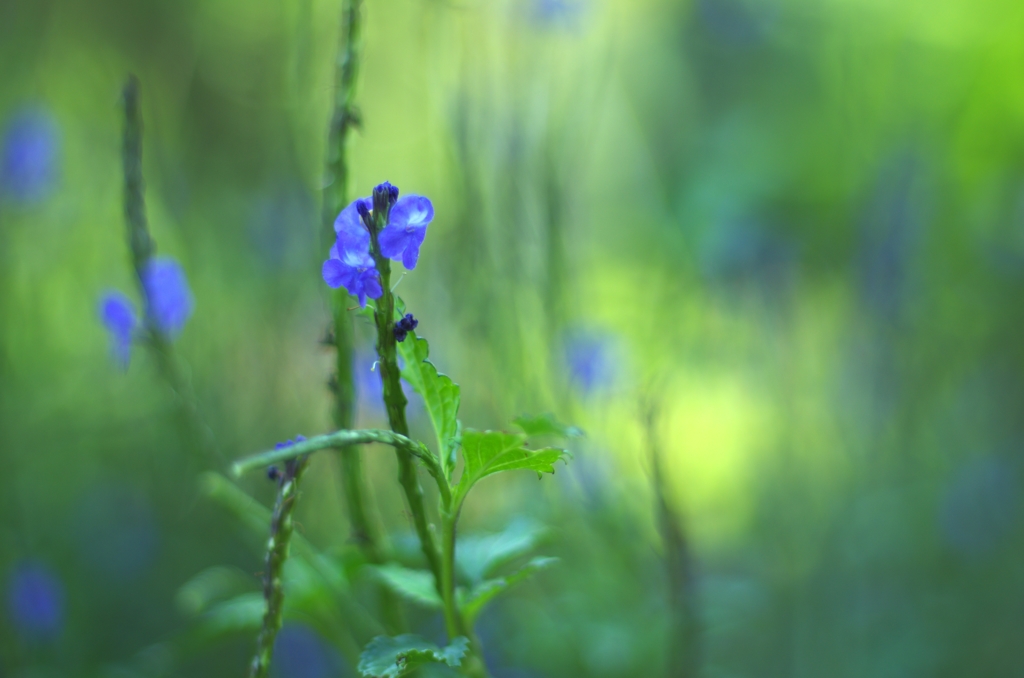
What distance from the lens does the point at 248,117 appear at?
347 centimetres

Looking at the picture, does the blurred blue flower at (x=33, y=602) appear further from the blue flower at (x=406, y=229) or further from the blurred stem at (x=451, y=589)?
the blue flower at (x=406, y=229)

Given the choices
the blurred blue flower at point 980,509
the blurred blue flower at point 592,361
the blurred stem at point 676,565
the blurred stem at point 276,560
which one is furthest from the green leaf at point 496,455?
the blurred blue flower at point 980,509

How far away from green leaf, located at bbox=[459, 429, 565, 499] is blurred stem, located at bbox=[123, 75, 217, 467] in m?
0.38

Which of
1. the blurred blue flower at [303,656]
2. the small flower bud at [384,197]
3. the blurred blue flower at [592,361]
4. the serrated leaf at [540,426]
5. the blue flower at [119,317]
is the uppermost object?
the blurred blue flower at [592,361]

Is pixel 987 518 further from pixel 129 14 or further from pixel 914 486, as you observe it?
pixel 129 14

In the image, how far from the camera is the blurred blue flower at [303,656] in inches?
59.0

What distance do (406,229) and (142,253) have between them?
390 mm

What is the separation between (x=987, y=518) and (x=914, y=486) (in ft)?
0.72

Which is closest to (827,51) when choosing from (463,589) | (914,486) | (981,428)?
(981,428)

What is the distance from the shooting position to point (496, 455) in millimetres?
573

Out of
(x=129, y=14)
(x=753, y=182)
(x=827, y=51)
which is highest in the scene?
(x=129, y=14)

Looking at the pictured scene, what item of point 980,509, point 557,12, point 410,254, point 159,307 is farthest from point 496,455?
point 980,509

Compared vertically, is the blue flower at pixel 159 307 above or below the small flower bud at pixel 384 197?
above

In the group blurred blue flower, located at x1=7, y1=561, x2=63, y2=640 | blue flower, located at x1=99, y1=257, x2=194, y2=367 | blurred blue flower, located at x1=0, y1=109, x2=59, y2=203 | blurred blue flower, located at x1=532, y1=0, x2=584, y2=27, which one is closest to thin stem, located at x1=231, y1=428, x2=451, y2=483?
blue flower, located at x1=99, y1=257, x2=194, y2=367
